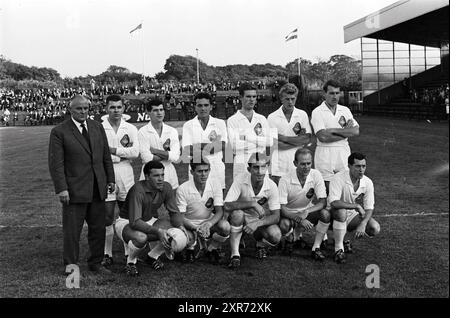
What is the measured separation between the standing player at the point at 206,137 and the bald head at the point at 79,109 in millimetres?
1252

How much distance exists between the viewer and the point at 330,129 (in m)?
5.64

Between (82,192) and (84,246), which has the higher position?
(82,192)

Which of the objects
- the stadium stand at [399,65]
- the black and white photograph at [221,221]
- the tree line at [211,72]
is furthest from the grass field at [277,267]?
the tree line at [211,72]

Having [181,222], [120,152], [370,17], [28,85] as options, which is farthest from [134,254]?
[28,85]

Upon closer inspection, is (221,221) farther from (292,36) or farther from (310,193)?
(292,36)

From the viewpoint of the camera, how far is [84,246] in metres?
6.11

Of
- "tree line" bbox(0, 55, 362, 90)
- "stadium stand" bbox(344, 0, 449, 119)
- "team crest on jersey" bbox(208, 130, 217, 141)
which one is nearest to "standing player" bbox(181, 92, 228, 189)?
"team crest on jersey" bbox(208, 130, 217, 141)

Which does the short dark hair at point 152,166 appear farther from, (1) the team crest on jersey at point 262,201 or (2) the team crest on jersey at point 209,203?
(1) the team crest on jersey at point 262,201

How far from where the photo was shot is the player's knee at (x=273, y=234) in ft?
17.0

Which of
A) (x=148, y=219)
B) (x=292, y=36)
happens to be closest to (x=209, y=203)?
(x=148, y=219)

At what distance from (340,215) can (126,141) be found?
2.49 metres

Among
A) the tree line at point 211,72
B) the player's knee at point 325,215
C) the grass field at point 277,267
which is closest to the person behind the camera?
the grass field at point 277,267
